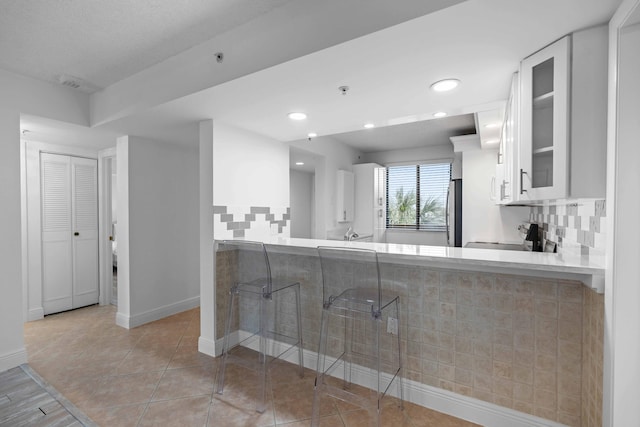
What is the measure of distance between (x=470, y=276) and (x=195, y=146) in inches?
138

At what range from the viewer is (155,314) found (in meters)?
3.69

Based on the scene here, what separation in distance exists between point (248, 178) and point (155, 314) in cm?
205

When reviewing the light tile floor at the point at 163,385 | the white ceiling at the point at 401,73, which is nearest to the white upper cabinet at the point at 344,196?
the white ceiling at the point at 401,73

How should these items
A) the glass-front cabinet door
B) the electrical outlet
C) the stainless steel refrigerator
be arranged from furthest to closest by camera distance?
1. the stainless steel refrigerator
2. the electrical outlet
3. the glass-front cabinet door

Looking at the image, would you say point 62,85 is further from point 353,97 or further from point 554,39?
point 554,39

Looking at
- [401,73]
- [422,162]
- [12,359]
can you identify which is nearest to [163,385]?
[12,359]

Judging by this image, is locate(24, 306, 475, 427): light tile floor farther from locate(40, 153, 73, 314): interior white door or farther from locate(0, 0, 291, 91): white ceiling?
locate(0, 0, 291, 91): white ceiling

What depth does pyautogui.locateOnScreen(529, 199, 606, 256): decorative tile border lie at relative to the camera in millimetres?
1573

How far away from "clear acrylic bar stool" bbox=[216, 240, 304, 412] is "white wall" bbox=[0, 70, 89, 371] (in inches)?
66.2

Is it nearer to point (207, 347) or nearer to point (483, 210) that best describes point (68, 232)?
point (207, 347)

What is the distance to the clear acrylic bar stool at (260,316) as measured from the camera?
228cm

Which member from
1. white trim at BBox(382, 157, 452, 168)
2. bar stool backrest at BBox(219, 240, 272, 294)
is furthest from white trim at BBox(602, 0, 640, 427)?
white trim at BBox(382, 157, 452, 168)

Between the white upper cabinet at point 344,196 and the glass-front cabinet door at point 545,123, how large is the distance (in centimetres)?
340

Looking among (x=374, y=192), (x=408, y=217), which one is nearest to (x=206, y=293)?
(x=374, y=192)
